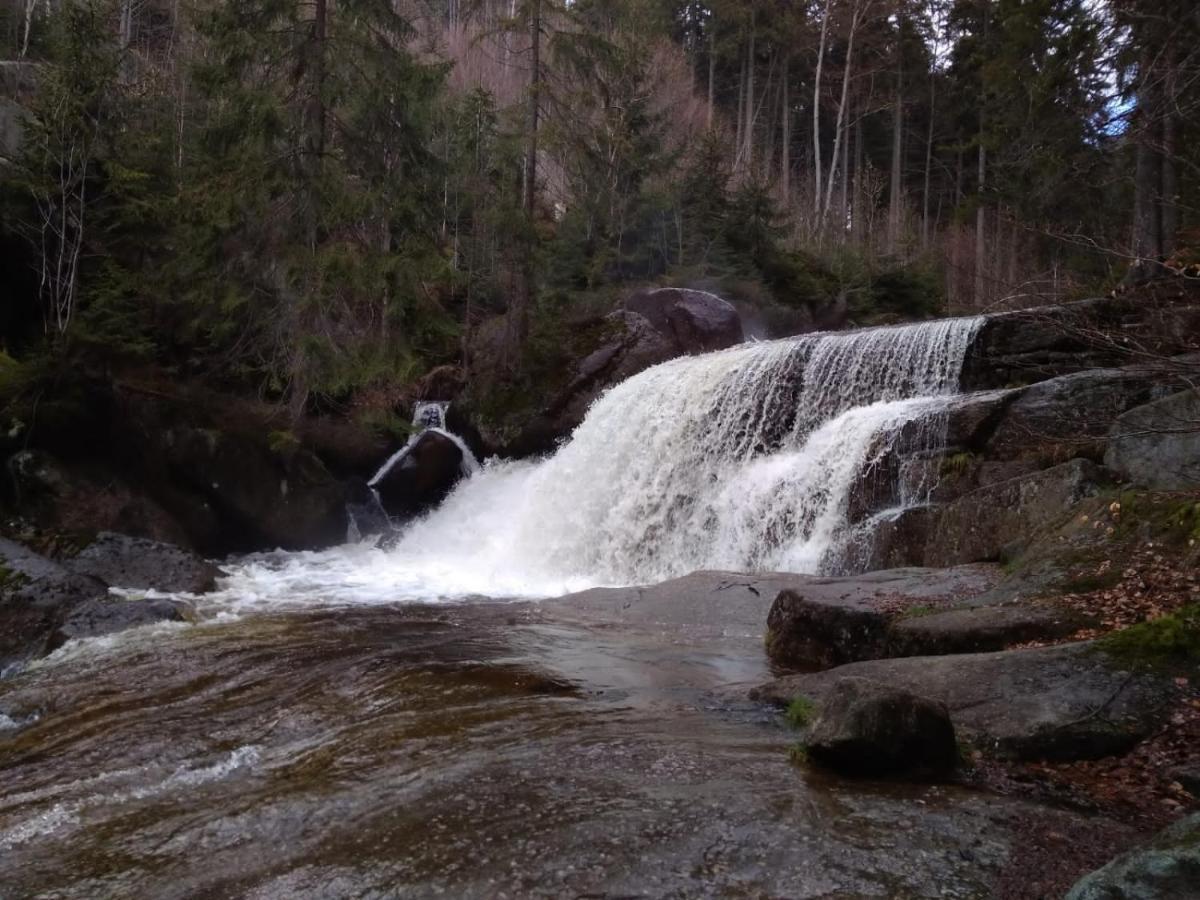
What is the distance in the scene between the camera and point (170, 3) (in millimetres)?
27734

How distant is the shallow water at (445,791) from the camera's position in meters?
3.46

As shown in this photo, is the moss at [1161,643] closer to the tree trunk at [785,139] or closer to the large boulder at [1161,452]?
the large boulder at [1161,452]

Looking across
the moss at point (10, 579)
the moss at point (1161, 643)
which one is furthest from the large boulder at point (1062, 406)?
the moss at point (10, 579)

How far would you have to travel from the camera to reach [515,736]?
16.9ft

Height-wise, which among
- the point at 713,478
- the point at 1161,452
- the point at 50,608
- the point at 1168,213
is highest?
the point at 1168,213

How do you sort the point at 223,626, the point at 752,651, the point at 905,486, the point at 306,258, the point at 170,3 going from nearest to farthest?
the point at 752,651 < the point at 223,626 < the point at 905,486 < the point at 306,258 < the point at 170,3

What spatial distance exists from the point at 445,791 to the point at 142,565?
8.48 metres

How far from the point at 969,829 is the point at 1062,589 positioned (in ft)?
9.33

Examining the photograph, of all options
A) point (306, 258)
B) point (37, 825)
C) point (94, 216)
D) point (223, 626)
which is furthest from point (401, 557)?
point (37, 825)

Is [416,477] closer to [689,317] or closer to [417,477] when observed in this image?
[417,477]

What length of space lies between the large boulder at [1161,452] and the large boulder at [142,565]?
10396 mm

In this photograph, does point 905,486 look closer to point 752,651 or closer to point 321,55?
point 752,651

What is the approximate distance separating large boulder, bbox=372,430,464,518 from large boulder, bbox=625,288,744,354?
5.48m

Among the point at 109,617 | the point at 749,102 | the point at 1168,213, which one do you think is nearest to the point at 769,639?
the point at 109,617
